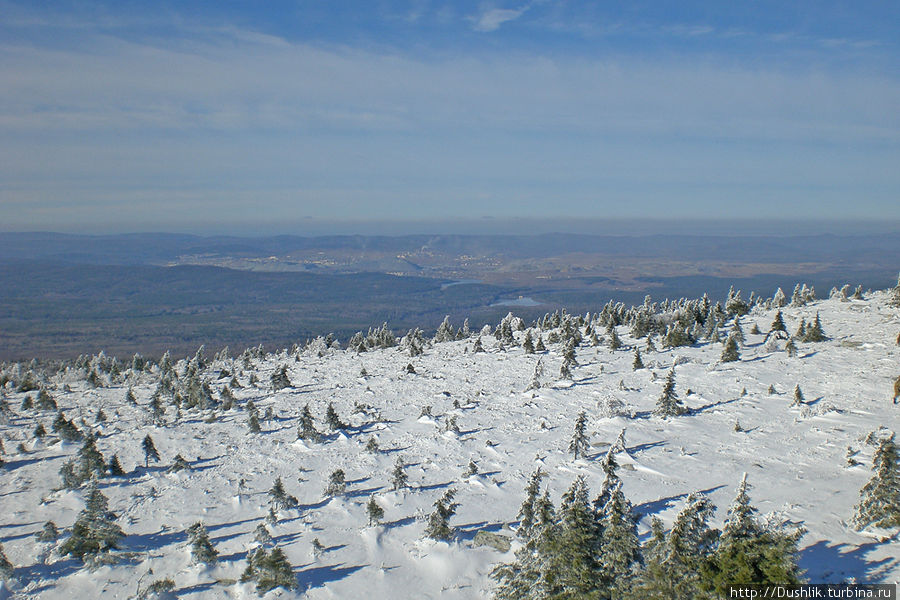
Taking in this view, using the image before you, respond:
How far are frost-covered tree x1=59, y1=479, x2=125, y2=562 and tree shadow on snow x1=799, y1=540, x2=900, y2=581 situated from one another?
2476cm

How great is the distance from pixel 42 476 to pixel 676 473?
116 ft

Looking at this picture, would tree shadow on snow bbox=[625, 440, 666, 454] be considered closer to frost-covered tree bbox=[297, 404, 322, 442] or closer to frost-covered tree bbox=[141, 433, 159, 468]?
frost-covered tree bbox=[297, 404, 322, 442]

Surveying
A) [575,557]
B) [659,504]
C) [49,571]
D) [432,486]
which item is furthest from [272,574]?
[659,504]

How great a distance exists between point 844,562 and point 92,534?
89.4 feet

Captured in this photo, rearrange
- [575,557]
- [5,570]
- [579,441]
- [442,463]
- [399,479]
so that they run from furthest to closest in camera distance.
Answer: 1. [442,463]
2. [579,441]
3. [399,479]
4. [5,570]
5. [575,557]

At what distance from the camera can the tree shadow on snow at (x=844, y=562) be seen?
15.9 metres

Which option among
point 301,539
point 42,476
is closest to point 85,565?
point 301,539

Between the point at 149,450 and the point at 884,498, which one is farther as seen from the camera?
the point at 149,450

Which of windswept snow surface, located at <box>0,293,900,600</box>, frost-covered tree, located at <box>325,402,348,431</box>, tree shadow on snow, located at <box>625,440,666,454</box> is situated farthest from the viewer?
frost-covered tree, located at <box>325,402,348,431</box>

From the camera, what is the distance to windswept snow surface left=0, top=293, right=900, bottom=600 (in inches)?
765

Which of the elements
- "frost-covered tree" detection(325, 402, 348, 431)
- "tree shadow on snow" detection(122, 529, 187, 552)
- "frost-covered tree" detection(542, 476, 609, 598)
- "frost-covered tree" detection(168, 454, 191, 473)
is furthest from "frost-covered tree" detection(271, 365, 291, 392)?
"frost-covered tree" detection(542, 476, 609, 598)

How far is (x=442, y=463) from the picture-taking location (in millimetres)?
29156

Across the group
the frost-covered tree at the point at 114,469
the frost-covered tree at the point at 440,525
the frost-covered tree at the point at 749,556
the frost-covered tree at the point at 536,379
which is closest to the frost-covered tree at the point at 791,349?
the frost-covered tree at the point at 536,379

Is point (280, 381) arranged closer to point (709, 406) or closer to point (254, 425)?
point (254, 425)
